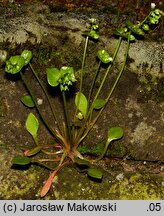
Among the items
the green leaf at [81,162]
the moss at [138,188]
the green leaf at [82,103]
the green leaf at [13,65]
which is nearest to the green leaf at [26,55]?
the green leaf at [13,65]

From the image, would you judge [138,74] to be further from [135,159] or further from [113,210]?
[113,210]

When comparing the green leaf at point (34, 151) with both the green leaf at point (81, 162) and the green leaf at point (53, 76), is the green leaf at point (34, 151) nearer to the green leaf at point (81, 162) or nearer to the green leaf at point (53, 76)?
the green leaf at point (81, 162)

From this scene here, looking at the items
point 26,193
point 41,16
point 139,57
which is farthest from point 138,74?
point 26,193

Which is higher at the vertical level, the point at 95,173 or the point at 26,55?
the point at 26,55

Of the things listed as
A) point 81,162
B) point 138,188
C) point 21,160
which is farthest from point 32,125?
point 138,188

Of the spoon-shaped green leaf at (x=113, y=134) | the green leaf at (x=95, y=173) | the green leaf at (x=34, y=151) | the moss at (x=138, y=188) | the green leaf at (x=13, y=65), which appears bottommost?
the moss at (x=138, y=188)

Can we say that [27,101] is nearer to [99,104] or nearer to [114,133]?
[99,104]
